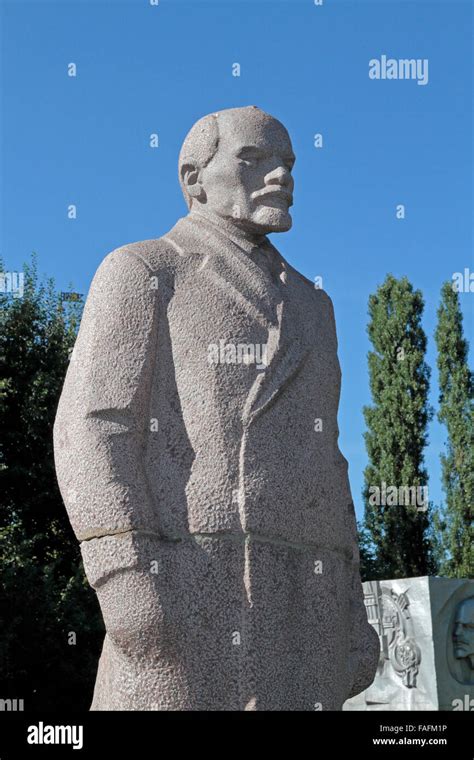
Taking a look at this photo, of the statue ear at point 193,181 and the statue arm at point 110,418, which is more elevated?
the statue ear at point 193,181

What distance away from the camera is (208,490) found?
15.3 feet

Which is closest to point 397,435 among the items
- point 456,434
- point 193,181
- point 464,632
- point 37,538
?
point 456,434

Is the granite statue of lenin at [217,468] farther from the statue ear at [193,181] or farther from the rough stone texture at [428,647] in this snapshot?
the rough stone texture at [428,647]

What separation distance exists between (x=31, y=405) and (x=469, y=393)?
36.1 feet

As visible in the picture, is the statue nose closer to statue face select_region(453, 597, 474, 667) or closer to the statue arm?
the statue arm

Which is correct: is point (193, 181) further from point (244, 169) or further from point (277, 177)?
point (277, 177)

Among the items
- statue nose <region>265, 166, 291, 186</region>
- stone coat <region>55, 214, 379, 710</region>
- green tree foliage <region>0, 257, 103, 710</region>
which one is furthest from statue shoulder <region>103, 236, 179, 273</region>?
green tree foliage <region>0, 257, 103, 710</region>

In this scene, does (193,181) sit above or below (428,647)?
above

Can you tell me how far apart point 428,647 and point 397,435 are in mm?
11746

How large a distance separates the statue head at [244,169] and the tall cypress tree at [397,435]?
18705 millimetres

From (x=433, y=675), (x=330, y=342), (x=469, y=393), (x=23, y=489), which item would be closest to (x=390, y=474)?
(x=469, y=393)

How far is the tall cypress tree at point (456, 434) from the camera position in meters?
23.4

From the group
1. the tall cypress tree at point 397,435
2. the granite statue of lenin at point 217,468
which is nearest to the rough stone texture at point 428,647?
the granite statue of lenin at point 217,468
